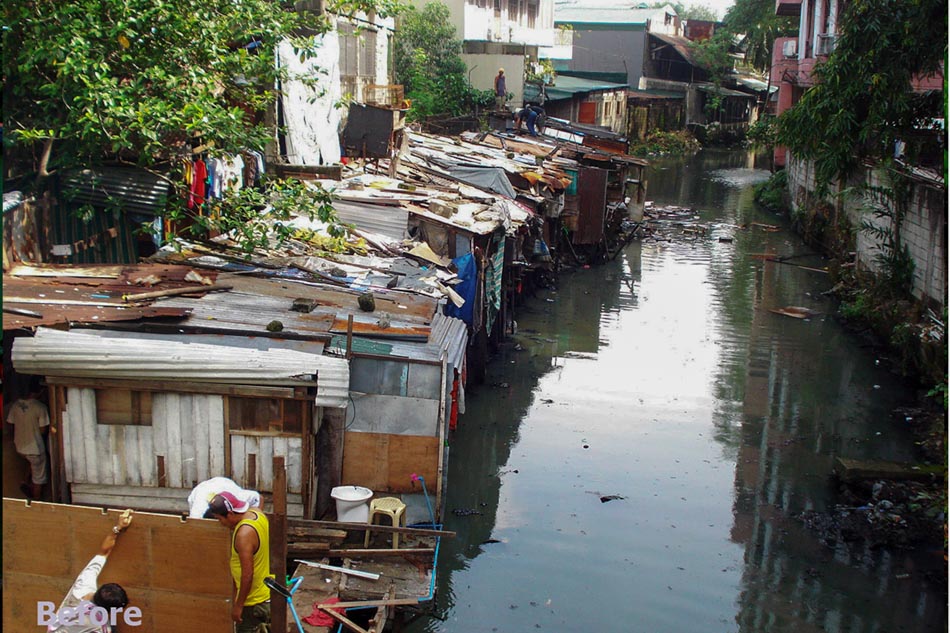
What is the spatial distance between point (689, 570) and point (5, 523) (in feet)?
21.1

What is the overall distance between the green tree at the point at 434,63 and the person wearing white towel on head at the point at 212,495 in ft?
80.9

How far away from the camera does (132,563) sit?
5590mm

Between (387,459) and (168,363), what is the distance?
214 cm

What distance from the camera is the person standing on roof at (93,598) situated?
5297mm

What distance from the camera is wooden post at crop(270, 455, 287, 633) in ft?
17.7

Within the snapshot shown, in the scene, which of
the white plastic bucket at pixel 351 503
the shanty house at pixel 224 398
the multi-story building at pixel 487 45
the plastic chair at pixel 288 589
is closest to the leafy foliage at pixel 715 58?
the multi-story building at pixel 487 45

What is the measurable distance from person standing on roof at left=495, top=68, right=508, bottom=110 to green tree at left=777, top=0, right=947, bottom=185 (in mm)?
15600

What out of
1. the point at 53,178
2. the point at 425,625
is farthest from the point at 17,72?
the point at 425,625

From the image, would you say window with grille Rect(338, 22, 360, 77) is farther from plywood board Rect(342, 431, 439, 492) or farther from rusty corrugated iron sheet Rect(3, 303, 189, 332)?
plywood board Rect(342, 431, 439, 492)

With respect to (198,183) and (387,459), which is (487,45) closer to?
(198,183)

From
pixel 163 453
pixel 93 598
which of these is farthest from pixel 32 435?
pixel 93 598

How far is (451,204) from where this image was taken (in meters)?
15.1

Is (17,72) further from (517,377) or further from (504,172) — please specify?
(504,172)

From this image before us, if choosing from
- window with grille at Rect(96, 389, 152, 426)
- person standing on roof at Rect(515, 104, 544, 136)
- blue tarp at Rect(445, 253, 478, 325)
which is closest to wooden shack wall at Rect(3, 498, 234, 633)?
window with grille at Rect(96, 389, 152, 426)
